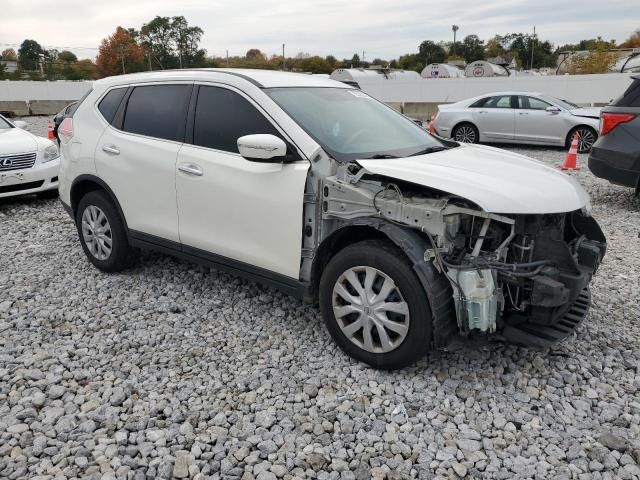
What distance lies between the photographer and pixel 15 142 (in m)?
7.68

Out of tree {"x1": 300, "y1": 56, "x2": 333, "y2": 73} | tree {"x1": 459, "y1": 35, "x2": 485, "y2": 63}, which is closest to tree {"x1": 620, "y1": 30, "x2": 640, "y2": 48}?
tree {"x1": 459, "y1": 35, "x2": 485, "y2": 63}

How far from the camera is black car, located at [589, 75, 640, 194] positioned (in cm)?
649

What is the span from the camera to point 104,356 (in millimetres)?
3537

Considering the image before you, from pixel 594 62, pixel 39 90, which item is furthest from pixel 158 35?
pixel 594 62

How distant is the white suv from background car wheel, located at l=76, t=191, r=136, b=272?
0.16m

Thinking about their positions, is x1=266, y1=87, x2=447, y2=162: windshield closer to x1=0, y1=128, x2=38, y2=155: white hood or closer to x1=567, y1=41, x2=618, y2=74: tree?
x1=0, y1=128, x2=38, y2=155: white hood

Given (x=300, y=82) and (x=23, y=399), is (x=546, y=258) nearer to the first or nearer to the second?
(x=300, y=82)

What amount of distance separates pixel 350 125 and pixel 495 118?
10.2m

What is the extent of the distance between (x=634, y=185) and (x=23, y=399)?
6775 mm

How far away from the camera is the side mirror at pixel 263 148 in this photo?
3.27m

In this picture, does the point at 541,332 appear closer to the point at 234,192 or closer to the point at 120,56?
the point at 234,192

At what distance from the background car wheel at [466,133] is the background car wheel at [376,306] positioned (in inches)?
435

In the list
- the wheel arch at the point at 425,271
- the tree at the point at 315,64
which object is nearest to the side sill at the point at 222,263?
the wheel arch at the point at 425,271

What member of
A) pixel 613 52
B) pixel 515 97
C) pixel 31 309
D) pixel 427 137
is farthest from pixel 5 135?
pixel 613 52
